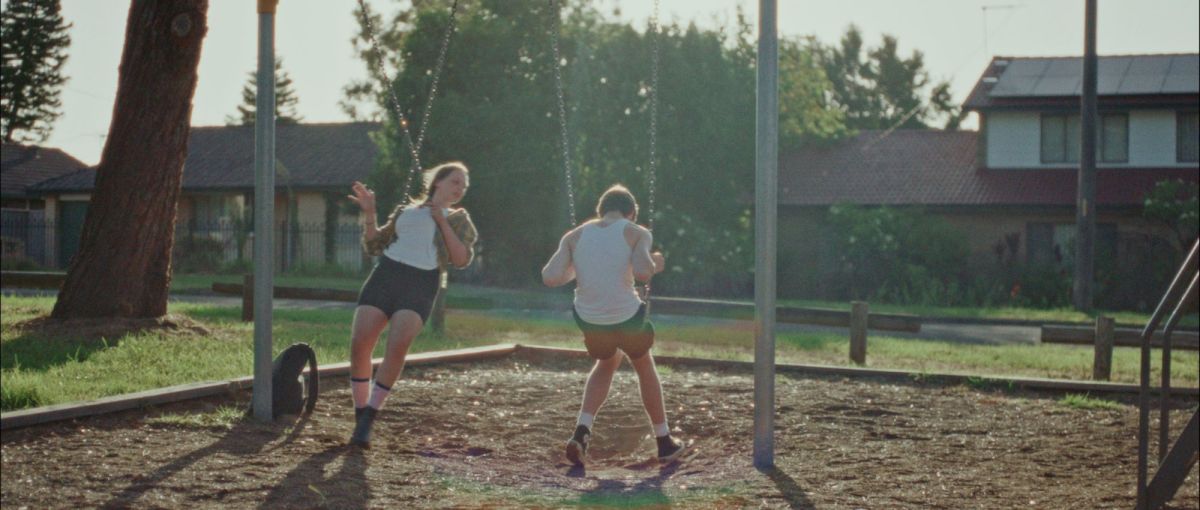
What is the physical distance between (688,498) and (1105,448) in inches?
127

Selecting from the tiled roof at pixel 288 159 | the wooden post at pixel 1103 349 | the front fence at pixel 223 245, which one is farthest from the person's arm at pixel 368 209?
the tiled roof at pixel 288 159

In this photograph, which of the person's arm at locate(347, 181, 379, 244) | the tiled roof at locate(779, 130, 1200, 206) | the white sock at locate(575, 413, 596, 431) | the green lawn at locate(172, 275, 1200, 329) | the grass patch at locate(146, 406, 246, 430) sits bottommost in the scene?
the green lawn at locate(172, 275, 1200, 329)

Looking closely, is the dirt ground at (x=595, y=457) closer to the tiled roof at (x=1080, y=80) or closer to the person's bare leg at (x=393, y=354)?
the person's bare leg at (x=393, y=354)

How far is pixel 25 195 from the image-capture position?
48500 millimetres

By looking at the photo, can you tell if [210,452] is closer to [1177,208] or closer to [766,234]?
[766,234]

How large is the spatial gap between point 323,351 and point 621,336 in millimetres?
5381

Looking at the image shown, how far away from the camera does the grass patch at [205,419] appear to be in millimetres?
7250

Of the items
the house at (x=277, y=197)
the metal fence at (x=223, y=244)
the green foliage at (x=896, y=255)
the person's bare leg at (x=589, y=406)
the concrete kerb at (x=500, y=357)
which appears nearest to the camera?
the concrete kerb at (x=500, y=357)

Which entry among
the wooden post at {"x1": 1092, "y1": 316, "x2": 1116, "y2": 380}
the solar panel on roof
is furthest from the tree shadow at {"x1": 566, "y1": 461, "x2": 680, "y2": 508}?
the solar panel on roof

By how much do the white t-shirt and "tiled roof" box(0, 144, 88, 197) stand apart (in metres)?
45.1

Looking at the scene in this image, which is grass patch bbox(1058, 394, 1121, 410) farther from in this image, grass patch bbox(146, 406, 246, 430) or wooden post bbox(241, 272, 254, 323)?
wooden post bbox(241, 272, 254, 323)

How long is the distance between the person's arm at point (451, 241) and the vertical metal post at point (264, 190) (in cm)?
107

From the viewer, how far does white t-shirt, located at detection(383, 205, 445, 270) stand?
7.44m

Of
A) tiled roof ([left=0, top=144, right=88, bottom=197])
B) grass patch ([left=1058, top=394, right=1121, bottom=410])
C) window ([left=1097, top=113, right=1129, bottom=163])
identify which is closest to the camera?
grass patch ([left=1058, top=394, right=1121, bottom=410])
